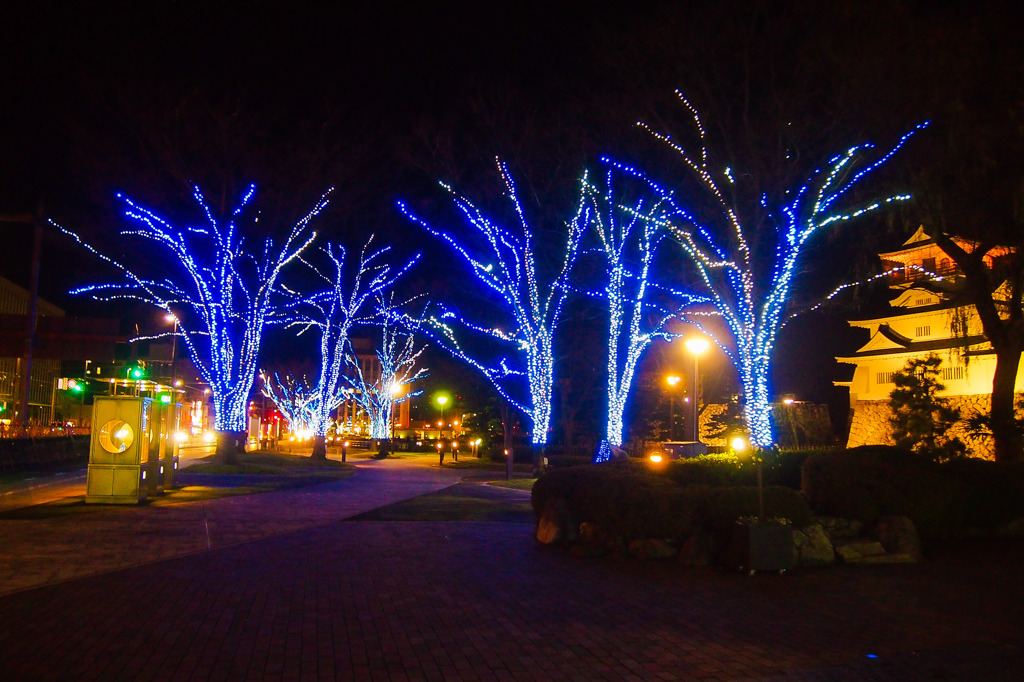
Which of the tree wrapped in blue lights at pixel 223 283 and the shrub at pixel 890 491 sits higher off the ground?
the tree wrapped in blue lights at pixel 223 283

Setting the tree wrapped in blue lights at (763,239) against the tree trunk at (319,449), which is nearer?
the tree wrapped in blue lights at (763,239)

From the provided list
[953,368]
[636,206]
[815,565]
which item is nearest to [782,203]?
[636,206]

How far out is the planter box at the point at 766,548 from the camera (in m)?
9.51

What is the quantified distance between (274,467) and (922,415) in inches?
842

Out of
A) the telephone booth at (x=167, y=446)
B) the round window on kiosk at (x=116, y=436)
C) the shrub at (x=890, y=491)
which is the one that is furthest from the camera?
the telephone booth at (x=167, y=446)

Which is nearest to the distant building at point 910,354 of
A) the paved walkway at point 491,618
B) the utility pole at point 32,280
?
the paved walkway at point 491,618

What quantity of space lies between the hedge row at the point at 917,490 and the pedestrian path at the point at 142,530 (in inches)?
321

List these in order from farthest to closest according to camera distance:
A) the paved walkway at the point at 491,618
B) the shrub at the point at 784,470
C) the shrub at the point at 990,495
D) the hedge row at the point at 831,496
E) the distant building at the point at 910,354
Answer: the distant building at the point at 910,354 → the shrub at the point at 784,470 → the shrub at the point at 990,495 → the hedge row at the point at 831,496 → the paved walkway at the point at 491,618

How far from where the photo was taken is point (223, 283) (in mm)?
24969

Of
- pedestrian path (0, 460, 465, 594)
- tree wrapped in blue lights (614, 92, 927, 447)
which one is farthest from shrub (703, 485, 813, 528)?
pedestrian path (0, 460, 465, 594)

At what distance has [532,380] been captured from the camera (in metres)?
24.9

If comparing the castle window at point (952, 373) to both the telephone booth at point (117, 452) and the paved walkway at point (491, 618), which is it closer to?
the paved walkway at point (491, 618)

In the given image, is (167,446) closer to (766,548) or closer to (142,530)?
(142,530)

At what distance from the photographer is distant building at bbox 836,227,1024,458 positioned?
95.9ft
